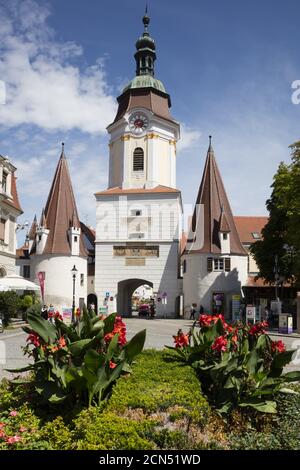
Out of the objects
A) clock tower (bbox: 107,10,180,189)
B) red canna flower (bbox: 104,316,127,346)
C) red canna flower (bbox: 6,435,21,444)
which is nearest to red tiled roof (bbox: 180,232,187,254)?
clock tower (bbox: 107,10,180,189)

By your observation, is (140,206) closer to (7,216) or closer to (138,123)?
(138,123)

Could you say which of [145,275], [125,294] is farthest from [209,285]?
[125,294]

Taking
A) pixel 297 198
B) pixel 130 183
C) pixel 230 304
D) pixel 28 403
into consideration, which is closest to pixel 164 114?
pixel 130 183

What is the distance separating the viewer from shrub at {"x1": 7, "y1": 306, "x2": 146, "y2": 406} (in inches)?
227

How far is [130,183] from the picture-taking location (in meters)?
46.0

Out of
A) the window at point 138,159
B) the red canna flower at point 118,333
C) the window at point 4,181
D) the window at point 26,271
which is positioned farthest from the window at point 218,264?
the red canna flower at point 118,333

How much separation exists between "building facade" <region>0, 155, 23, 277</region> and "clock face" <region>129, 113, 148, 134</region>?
16602mm

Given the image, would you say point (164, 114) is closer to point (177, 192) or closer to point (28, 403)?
point (177, 192)

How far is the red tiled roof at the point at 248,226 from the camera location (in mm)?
60000

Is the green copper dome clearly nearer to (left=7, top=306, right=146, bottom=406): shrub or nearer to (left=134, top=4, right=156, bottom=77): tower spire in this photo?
(left=134, top=4, right=156, bottom=77): tower spire

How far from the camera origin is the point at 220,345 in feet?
21.5

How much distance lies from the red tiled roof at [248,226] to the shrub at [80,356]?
5435cm

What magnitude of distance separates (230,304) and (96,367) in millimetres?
34898

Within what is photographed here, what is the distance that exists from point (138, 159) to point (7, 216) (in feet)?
59.3
